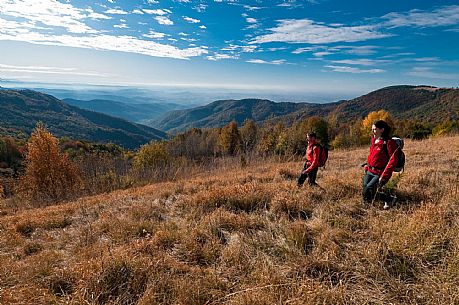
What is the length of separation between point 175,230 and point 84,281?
1554 millimetres

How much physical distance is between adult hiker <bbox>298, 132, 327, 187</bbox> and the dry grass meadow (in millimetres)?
835

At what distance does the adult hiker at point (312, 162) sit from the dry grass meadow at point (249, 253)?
0.83 m

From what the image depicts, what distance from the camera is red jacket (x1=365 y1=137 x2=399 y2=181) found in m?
4.62

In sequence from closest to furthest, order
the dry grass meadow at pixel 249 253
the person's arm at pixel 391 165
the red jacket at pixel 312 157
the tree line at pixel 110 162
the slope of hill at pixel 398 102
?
the dry grass meadow at pixel 249 253 → the person's arm at pixel 391 165 → the red jacket at pixel 312 157 → the tree line at pixel 110 162 → the slope of hill at pixel 398 102

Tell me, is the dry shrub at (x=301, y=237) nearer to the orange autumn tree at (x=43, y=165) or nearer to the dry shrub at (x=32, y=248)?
the dry shrub at (x=32, y=248)

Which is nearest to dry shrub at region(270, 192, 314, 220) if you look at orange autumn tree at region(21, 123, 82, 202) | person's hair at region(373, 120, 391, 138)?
person's hair at region(373, 120, 391, 138)

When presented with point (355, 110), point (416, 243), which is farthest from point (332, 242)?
point (355, 110)

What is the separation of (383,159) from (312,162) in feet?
5.47

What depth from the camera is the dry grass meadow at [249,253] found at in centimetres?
253

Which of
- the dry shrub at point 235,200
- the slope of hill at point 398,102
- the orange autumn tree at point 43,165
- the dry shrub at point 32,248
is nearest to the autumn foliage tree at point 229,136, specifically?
the orange autumn tree at point 43,165

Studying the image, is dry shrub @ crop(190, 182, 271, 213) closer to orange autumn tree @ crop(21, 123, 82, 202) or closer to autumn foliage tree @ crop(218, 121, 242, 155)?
orange autumn tree @ crop(21, 123, 82, 202)

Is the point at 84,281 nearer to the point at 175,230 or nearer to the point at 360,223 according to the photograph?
the point at 175,230

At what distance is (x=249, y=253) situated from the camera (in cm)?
334

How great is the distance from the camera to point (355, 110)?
161250mm
